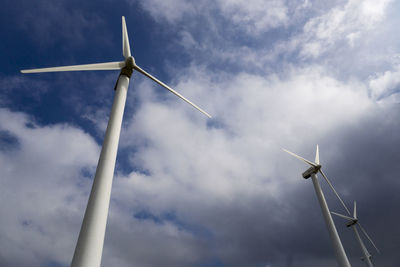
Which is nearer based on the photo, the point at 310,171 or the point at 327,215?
the point at 327,215

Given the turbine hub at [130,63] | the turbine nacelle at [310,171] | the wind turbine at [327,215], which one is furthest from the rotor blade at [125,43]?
the turbine nacelle at [310,171]

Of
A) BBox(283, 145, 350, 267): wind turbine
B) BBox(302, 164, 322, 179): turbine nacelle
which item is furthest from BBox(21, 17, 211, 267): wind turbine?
BBox(302, 164, 322, 179): turbine nacelle

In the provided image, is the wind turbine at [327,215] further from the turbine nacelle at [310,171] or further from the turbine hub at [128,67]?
the turbine hub at [128,67]

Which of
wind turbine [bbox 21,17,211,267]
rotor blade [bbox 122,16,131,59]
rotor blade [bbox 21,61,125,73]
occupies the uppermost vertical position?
rotor blade [bbox 122,16,131,59]

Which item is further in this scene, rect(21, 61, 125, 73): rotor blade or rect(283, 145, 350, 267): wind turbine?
rect(283, 145, 350, 267): wind turbine

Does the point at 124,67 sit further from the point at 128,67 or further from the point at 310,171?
the point at 310,171

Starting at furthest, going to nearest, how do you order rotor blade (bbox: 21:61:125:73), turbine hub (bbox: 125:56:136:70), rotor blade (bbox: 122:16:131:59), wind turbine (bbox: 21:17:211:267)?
rotor blade (bbox: 122:16:131:59), turbine hub (bbox: 125:56:136:70), rotor blade (bbox: 21:61:125:73), wind turbine (bbox: 21:17:211:267)

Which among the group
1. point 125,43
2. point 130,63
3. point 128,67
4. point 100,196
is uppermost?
point 125,43

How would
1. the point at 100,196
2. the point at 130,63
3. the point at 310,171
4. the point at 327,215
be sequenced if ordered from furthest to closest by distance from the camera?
1. the point at 310,171
2. the point at 327,215
3. the point at 130,63
4. the point at 100,196

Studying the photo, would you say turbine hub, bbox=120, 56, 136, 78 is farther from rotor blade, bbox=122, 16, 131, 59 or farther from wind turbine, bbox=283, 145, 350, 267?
wind turbine, bbox=283, 145, 350, 267

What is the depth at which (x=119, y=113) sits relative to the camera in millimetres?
24578

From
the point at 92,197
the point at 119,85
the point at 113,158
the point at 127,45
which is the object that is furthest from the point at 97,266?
the point at 127,45

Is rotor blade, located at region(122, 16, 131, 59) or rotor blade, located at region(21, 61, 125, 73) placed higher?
rotor blade, located at region(122, 16, 131, 59)

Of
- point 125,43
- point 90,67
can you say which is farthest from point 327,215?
point 90,67
